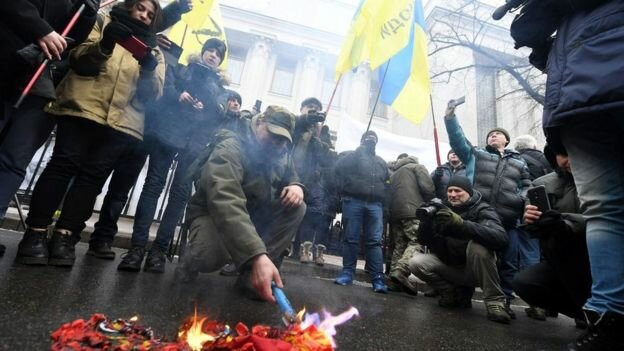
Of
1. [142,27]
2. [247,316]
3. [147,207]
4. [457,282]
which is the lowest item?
[247,316]

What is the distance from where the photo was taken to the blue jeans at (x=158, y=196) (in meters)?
2.83

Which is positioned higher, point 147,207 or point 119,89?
point 119,89

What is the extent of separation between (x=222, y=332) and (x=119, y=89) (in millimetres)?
2105

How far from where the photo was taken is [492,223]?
335cm

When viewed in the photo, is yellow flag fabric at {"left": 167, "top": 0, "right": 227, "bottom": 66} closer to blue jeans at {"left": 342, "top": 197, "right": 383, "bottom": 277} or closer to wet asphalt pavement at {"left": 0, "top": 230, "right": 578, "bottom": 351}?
blue jeans at {"left": 342, "top": 197, "right": 383, "bottom": 277}

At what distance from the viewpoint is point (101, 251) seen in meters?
2.94

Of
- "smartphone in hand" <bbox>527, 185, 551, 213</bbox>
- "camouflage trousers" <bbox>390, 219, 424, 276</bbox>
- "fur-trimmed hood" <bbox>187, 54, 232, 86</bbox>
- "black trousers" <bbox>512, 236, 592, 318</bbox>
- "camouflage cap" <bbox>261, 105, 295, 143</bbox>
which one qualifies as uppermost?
"fur-trimmed hood" <bbox>187, 54, 232, 86</bbox>

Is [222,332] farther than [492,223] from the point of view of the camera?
No

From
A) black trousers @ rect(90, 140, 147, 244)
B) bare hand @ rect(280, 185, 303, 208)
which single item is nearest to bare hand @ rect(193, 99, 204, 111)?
black trousers @ rect(90, 140, 147, 244)

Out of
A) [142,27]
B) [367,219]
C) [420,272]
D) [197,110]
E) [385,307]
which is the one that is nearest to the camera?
[142,27]

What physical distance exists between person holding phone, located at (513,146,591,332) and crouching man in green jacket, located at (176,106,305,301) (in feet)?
5.06

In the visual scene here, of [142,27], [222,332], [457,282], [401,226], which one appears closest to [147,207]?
[142,27]

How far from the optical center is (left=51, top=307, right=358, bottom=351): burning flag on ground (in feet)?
3.24

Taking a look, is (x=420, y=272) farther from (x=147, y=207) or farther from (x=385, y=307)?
(x=147, y=207)
